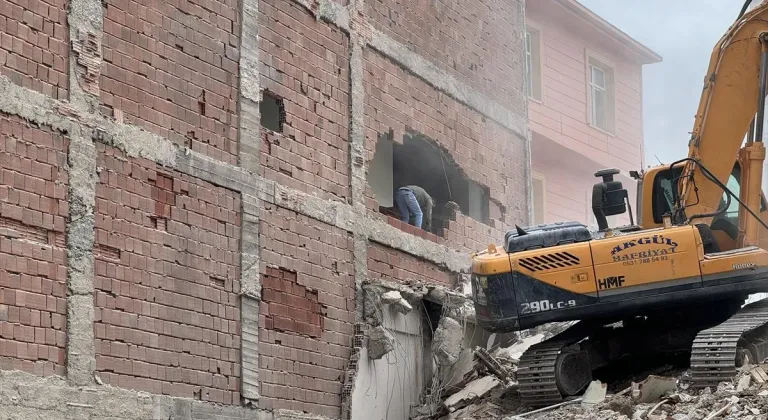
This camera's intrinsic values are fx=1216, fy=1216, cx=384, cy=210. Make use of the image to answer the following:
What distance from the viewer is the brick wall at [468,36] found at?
618 inches

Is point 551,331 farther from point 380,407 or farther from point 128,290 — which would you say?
point 128,290

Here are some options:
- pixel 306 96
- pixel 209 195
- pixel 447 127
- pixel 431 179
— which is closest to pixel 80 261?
pixel 209 195

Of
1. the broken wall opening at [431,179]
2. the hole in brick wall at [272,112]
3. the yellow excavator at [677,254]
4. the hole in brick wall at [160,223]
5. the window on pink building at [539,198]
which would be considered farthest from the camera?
the window on pink building at [539,198]

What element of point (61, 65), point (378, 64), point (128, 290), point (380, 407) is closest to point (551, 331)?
point (380, 407)

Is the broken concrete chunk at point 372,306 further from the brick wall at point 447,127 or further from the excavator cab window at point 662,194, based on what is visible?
the excavator cab window at point 662,194

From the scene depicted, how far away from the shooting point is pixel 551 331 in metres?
15.9

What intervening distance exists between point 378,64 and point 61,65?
5506 mm

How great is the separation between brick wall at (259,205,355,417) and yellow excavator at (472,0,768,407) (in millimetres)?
1630

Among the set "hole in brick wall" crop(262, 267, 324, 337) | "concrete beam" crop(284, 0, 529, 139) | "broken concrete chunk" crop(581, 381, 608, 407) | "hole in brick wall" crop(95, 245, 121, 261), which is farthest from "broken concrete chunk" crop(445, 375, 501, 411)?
"hole in brick wall" crop(95, 245, 121, 261)

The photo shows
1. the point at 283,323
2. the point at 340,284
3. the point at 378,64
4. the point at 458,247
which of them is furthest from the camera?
the point at 458,247

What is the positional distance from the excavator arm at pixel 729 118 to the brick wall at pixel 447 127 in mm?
3938

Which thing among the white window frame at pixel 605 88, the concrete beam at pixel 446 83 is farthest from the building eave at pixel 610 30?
the concrete beam at pixel 446 83

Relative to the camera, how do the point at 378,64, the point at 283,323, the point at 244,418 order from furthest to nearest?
the point at 378,64, the point at 283,323, the point at 244,418

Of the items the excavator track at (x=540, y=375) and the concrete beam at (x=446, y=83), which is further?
the concrete beam at (x=446, y=83)
